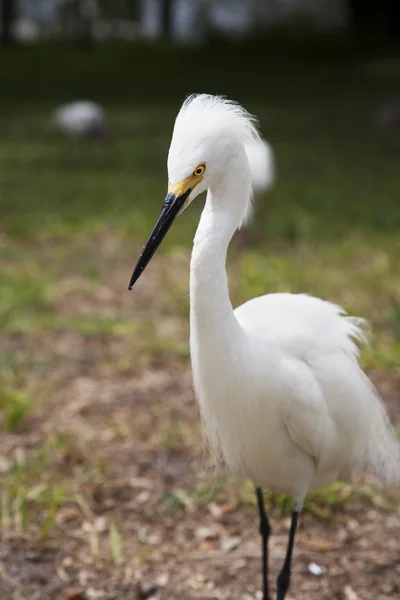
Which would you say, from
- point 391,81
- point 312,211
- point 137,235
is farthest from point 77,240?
point 391,81

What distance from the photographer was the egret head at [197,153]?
2121mm

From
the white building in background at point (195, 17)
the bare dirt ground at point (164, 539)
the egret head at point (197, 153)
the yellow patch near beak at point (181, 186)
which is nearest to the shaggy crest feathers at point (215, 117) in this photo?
the egret head at point (197, 153)

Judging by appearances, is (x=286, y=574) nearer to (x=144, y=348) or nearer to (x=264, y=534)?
(x=264, y=534)

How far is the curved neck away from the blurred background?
1.15m

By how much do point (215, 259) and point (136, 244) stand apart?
4.29 meters

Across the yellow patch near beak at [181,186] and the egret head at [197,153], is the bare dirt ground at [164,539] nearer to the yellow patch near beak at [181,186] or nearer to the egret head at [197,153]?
the egret head at [197,153]

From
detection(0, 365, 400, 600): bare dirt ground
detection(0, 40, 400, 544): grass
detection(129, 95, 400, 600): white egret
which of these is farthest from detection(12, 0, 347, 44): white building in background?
detection(129, 95, 400, 600): white egret

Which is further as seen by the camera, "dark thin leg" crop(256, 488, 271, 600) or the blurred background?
the blurred background

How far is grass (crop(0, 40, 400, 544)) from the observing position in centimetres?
434

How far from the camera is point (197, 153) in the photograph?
7.00 feet

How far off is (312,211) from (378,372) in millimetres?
3396

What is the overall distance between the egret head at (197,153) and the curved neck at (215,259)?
6 cm

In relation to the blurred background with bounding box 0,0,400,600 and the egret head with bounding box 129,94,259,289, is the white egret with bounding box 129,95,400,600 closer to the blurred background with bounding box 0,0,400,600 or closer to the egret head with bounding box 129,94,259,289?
the egret head with bounding box 129,94,259,289

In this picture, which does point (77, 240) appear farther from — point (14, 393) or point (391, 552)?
point (391, 552)
